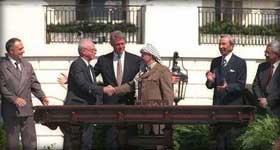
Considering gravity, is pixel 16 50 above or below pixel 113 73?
above

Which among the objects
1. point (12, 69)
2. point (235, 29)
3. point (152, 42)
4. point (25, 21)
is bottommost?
point (12, 69)

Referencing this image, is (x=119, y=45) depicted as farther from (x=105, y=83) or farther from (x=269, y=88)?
(x=269, y=88)

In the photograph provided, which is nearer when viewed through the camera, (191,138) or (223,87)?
(223,87)

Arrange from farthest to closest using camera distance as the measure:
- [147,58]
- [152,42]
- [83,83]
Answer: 1. [152,42]
2. [83,83]
3. [147,58]

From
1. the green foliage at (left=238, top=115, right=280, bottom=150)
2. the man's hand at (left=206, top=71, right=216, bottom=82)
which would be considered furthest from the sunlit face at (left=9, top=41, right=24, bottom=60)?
the green foliage at (left=238, top=115, right=280, bottom=150)

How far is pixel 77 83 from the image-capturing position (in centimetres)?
964

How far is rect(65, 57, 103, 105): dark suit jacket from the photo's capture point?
9.59 m

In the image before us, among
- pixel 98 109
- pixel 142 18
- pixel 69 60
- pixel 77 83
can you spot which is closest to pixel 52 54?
pixel 69 60

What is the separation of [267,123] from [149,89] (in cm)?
152

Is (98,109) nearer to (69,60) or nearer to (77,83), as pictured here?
(77,83)

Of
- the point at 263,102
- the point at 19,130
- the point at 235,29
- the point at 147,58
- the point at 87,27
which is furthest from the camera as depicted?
the point at 235,29

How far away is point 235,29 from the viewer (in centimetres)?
1582

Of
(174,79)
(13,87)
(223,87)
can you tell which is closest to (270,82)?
(223,87)

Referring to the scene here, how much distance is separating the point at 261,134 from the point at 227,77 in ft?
3.33
